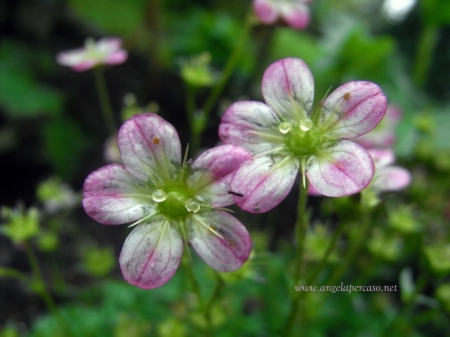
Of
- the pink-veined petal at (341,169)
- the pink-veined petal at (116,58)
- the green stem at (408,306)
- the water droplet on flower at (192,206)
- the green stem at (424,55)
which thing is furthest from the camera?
the green stem at (424,55)

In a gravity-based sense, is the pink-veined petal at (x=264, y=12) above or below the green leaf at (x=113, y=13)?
above

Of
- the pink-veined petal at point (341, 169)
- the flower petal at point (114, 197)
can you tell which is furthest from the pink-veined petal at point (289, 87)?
the flower petal at point (114, 197)

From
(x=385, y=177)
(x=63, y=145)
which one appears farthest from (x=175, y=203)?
(x=63, y=145)

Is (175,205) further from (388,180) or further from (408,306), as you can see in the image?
(408,306)

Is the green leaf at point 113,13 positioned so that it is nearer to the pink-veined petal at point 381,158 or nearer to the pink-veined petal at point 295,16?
the pink-veined petal at point 295,16

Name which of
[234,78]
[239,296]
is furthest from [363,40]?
[239,296]

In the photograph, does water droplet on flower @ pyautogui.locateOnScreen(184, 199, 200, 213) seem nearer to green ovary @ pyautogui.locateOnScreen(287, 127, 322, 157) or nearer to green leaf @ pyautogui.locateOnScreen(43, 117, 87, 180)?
green ovary @ pyautogui.locateOnScreen(287, 127, 322, 157)
